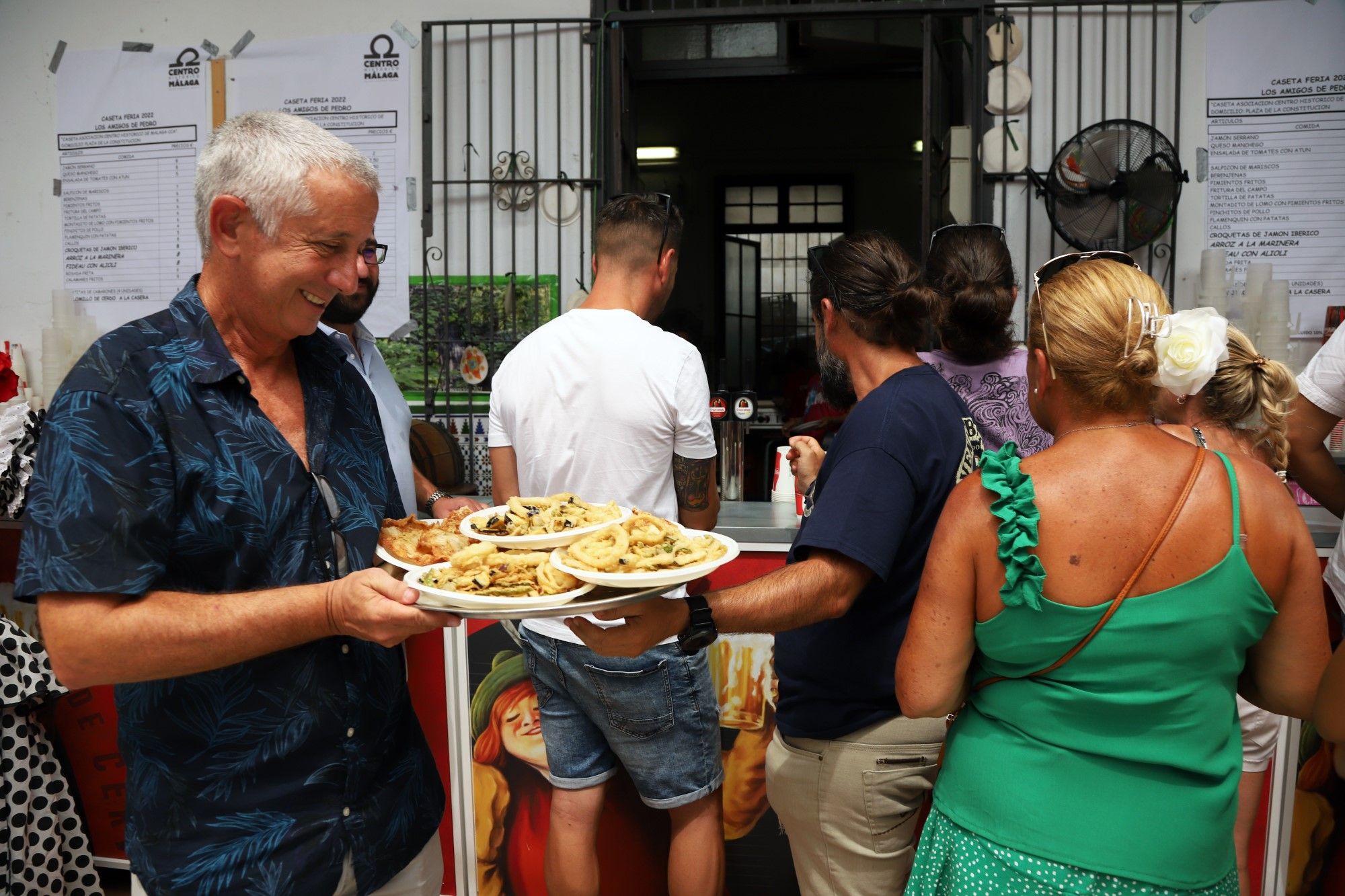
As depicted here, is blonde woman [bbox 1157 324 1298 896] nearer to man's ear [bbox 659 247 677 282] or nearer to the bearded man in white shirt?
man's ear [bbox 659 247 677 282]

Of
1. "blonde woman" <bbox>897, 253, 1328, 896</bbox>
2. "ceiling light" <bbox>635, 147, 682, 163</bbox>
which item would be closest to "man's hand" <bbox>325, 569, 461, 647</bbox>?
"blonde woman" <bbox>897, 253, 1328, 896</bbox>

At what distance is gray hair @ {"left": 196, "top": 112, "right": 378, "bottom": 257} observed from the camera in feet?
4.34

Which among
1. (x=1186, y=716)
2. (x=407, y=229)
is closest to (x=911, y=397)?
(x=1186, y=716)

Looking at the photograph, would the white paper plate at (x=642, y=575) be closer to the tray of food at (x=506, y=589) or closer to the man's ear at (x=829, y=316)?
the tray of food at (x=506, y=589)

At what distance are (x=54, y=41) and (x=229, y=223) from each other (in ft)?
13.7

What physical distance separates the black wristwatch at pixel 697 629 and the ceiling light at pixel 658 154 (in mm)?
8541

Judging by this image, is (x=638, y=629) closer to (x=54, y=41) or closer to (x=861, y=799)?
(x=861, y=799)

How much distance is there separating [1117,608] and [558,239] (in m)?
3.34

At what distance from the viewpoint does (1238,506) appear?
4.39ft

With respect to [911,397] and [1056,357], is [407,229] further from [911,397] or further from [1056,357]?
[1056,357]

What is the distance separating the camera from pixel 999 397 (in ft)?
8.73

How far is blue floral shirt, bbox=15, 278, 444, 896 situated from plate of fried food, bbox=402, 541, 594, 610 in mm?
182

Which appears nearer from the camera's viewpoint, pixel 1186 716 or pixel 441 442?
pixel 1186 716

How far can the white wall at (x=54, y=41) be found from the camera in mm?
4281
